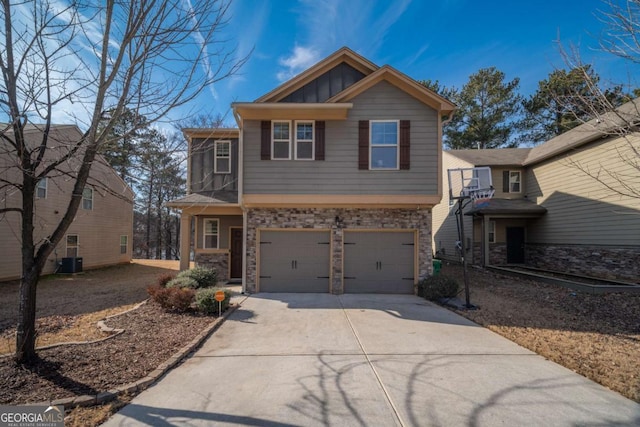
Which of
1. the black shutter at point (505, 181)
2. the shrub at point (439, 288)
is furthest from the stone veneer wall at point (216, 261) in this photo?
the black shutter at point (505, 181)

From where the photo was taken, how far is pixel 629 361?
179 inches

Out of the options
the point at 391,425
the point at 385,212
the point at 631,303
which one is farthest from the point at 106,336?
the point at 631,303

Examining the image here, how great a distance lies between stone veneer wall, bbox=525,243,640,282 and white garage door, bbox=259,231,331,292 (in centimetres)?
1088

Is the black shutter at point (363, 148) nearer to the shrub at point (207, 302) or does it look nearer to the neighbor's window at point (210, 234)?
the shrub at point (207, 302)

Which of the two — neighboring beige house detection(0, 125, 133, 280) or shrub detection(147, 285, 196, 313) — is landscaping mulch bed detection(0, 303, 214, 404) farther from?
neighboring beige house detection(0, 125, 133, 280)

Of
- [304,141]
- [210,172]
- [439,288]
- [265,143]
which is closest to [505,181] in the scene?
[439,288]

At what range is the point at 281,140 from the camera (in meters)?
9.13

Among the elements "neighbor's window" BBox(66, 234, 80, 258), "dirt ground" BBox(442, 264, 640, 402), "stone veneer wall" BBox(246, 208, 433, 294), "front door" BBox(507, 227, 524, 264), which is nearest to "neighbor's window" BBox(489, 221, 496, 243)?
"front door" BBox(507, 227, 524, 264)

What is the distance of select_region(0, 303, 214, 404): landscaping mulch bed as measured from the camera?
11.4 feet

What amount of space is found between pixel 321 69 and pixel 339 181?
12.7 feet

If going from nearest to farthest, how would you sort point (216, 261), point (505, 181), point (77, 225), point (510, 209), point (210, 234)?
point (216, 261) < point (210, 234) < point (510, 209) < point (77, 225) < point (505, 181)

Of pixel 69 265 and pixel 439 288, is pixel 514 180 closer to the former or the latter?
pixel 439 288

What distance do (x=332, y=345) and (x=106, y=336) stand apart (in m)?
4.14

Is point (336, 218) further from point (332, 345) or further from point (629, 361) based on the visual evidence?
point (629, 361)
